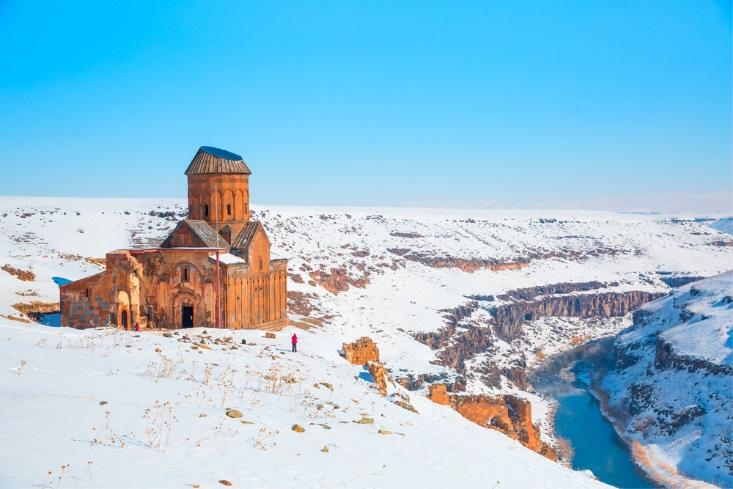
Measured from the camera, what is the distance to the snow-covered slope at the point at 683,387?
50.3 metres

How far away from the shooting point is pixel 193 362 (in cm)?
1750

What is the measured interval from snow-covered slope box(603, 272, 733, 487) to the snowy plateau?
0.28m

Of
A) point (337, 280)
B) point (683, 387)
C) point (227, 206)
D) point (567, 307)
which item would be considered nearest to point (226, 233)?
point (227, 206)

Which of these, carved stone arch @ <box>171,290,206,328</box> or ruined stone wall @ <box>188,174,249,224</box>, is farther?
ruined stone wall @ <box>188,174,249,224</box>

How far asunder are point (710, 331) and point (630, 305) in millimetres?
68830

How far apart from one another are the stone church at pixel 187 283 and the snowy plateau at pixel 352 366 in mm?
2729

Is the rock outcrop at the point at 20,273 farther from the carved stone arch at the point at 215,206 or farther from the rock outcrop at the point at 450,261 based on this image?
the rock outcrop at the point at 450,261

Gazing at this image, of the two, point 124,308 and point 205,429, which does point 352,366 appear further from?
point 205,429

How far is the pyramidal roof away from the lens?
115 ft

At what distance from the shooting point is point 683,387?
64.1 m

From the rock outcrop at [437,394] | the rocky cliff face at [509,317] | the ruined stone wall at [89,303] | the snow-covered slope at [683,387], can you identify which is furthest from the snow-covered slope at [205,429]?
the rocky cliff face at [509,317]

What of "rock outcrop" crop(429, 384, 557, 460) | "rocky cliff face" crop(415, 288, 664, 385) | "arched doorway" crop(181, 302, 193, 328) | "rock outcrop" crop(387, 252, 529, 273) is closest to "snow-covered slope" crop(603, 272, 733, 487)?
"rock outcrop" crop(429, 384, 557, 460)

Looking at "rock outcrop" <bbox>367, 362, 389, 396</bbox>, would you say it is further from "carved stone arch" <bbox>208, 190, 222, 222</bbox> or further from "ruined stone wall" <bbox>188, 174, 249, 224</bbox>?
"carved stone arch" <bbox>208, 190, 222, 222</bbox>

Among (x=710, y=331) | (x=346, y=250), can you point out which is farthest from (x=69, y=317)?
(x=346, y=250)
